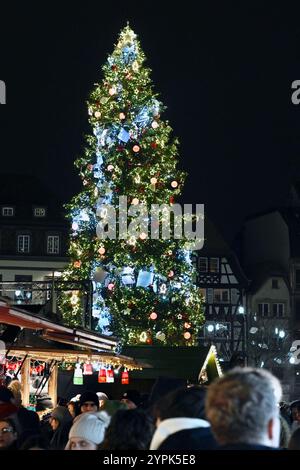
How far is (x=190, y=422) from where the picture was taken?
5.89m

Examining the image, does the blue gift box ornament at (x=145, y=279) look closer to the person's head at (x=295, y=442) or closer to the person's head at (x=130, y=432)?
the person's head at (x=295, y=442)

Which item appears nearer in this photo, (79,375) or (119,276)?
(79,375)

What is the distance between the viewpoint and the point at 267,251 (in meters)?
89.4

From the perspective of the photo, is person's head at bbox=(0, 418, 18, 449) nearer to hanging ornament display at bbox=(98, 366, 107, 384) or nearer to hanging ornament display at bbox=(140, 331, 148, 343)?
hanging ornament display at bbox=(98, 366, 107, 384)

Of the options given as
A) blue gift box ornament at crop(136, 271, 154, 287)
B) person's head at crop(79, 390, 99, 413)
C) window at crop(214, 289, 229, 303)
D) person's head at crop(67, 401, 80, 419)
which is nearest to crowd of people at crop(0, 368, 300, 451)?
person's head at crop(79, 390, 99, 413)

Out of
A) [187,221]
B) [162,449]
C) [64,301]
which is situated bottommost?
[162,449]

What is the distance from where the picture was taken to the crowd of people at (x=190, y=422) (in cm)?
460

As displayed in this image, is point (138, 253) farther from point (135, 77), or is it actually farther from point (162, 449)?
point (162, 449)

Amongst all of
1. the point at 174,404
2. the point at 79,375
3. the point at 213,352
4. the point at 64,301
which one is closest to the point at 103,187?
the point at 64,301

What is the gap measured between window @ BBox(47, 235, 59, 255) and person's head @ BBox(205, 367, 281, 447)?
7604 cm

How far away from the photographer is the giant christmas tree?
134ft

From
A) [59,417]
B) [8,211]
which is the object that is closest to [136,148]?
[59,417]

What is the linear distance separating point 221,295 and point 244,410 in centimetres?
8067

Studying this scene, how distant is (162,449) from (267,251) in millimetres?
84227
